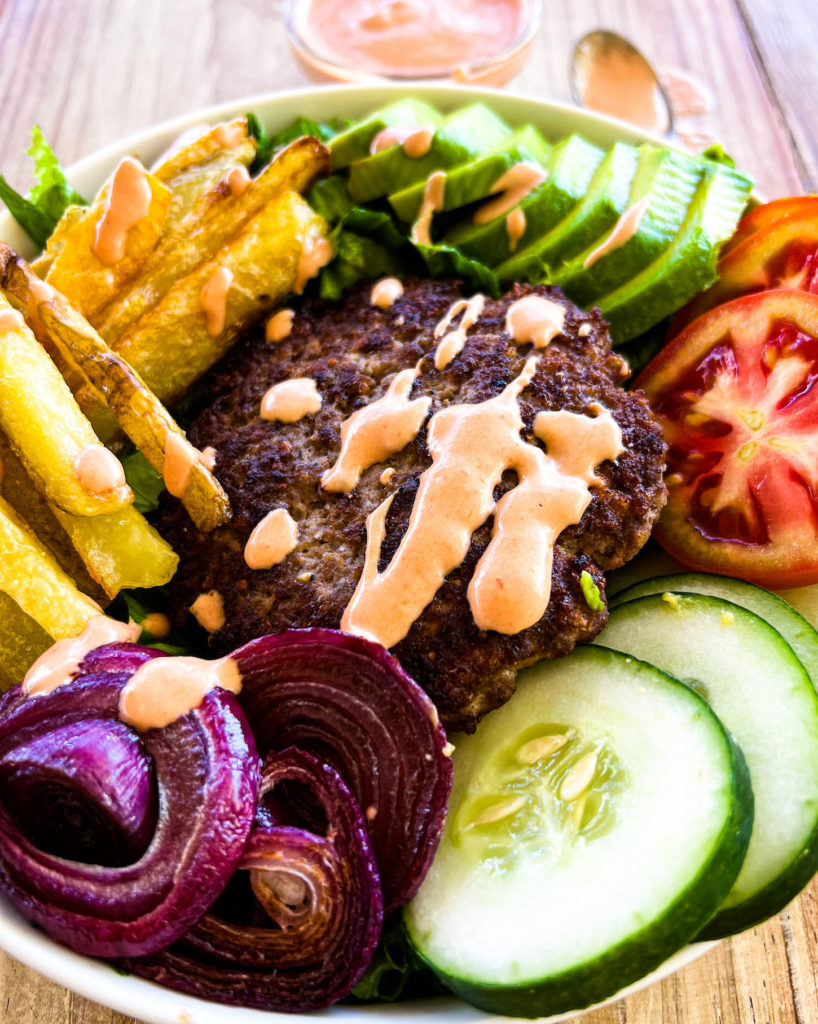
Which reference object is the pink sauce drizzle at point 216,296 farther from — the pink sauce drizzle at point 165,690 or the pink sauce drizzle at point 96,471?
the pink sauce drizzle at point 165,690

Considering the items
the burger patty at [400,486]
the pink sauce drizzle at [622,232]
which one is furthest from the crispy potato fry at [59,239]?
the pink sauce drizzle at [622,232]

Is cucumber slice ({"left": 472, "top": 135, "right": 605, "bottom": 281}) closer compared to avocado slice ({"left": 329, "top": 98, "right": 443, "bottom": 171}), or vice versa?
cucumber slice ({"left": 472, "top": 135, "right": 605, "bottom": 281})

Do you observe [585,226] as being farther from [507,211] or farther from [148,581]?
[148,581]

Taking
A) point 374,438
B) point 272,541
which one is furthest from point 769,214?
point 272,541

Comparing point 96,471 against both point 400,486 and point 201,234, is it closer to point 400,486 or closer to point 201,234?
point 400,486

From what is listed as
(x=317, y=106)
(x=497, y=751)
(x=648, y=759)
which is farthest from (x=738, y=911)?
A: (x=317, y=106)

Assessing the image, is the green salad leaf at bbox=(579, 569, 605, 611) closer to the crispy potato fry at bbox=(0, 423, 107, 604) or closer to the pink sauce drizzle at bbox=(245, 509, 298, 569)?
the pink sauce drizzle at bbox=(245, 509, 298, 569)

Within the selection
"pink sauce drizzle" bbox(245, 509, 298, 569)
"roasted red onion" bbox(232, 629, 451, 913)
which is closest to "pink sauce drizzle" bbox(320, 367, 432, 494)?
"pink sauce drizzle" bbox(245, 509, 298, 569)
